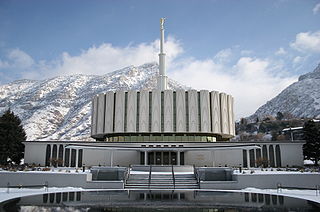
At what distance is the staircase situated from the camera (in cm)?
2447

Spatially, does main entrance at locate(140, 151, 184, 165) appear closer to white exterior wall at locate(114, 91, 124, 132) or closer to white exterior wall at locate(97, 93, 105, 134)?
white exterior wall at locate(114, 91, 124, 132)

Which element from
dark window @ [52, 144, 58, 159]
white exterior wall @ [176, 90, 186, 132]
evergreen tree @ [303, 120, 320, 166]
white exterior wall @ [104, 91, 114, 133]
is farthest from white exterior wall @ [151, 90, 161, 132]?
evergreen tree @ [303, 120, 320, 166]

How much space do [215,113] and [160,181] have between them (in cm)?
2593

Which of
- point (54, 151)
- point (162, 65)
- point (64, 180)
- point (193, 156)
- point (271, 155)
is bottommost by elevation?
point (64, 180)

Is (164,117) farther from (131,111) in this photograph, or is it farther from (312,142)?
(312,142)

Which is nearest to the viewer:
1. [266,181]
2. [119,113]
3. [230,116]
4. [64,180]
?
[64,180]

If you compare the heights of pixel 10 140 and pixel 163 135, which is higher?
pixel 163 135

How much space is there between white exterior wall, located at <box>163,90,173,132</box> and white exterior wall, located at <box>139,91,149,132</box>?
3.04m

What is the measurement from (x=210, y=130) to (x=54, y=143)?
25270 mm

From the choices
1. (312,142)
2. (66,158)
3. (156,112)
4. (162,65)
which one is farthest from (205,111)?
(66,158)

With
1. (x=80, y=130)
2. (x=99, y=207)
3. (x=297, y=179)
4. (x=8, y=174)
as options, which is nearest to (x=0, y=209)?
(x=99, y=207)

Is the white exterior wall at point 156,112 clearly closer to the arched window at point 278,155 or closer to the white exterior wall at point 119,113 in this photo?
the white exterior wall at point 119,113

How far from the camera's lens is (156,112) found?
48.4m

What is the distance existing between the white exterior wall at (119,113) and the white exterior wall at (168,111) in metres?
7.36
